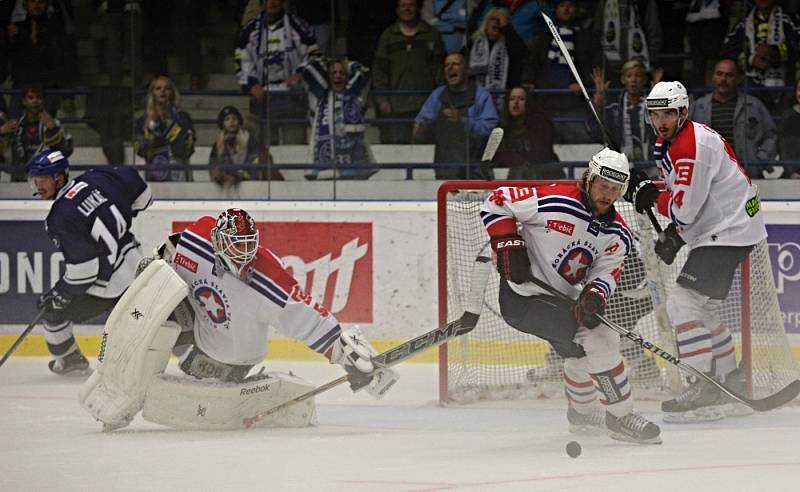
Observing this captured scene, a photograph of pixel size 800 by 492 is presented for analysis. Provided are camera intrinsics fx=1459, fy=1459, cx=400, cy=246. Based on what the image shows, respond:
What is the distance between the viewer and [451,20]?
7.27 m

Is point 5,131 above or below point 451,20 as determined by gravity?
below

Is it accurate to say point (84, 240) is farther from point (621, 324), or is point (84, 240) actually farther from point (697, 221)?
point (697, 221)

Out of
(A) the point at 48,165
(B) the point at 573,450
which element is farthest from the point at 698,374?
(A) the point at 48,165

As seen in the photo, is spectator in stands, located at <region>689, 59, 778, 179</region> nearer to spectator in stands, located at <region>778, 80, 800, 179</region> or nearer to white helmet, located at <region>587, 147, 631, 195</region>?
spectator in stands, located at <region>778, 80, 800, 179</region>

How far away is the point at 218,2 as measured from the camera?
7.56 meters

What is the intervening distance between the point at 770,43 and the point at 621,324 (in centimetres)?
192

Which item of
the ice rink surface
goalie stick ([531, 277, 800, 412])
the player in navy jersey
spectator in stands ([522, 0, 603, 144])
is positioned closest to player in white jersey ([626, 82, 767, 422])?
goalie stick ([531, 277, 800, 412])

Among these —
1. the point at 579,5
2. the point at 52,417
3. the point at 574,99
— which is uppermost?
the point at 579,5

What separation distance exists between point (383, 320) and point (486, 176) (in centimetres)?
86

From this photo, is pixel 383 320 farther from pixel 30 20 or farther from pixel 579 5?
pixel 30 20

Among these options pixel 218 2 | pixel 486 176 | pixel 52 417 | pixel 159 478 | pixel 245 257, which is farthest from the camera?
pixel 218 2

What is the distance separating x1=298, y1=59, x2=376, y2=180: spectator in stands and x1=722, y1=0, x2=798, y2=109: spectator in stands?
187 cm

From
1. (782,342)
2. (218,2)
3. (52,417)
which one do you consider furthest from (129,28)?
(782,342)

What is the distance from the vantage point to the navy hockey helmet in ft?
21.6
